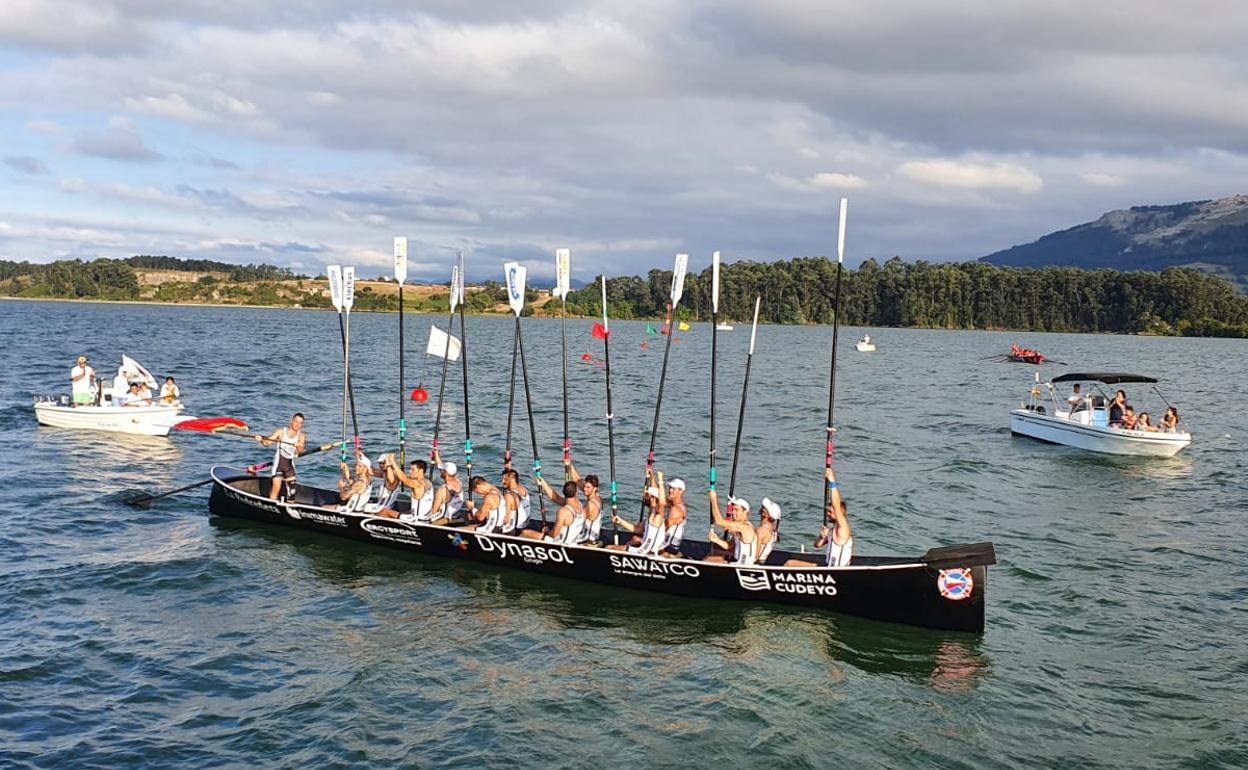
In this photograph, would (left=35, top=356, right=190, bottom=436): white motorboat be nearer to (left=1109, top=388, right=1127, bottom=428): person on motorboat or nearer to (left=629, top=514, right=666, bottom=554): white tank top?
(left=629, top=514, right=666, bottom=554): white tank top

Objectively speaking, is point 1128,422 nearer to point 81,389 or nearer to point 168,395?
point 168,395

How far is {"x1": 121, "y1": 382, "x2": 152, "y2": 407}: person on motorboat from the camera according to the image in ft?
119

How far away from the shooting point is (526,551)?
65.5 feet

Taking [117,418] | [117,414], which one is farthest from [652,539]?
[117,418]

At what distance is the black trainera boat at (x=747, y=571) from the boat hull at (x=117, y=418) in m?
16.0

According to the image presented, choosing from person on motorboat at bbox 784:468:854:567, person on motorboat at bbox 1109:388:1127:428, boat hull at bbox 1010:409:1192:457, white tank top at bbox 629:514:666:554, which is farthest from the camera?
person on motorboat at bbox 1109:388:1127:428

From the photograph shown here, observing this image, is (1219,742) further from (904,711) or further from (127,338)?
(127,338)

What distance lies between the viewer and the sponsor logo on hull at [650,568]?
18.6m

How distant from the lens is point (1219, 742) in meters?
13.8

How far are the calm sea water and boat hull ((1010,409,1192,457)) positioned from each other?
187cm

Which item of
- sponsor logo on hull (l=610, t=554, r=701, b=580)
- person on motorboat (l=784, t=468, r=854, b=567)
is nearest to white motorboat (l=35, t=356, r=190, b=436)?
sponsor logo on hull (l=610, t=554, r=701, b=580)

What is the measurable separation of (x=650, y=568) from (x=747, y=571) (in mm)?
1954

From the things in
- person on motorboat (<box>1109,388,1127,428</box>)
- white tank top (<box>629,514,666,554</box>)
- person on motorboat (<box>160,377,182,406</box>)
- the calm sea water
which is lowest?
the calm sea water

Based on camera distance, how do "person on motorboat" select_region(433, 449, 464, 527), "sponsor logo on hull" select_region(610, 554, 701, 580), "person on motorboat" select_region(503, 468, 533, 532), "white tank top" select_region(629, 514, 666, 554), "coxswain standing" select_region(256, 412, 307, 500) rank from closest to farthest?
1. "sponsor logo on hull" select_region(610, 554, 701, 580)
2. "white tank top" select_region(629, 514, 666, 554)
3. "person on motorboat" select_region(503, 468, 533, 532)
4. "person on motorboat" select_region(433, 449, 464, 527)
5. "coxswain standing" select_region(256, 412, 307, 500)
